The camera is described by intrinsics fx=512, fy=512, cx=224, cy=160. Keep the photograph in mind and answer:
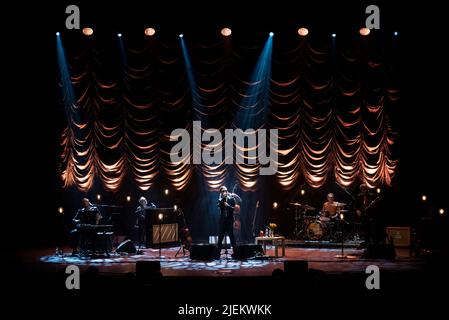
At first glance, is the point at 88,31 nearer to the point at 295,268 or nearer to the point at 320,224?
the point at 320,224

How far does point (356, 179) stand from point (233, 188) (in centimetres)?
397

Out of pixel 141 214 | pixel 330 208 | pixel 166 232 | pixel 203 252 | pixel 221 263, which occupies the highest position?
pixel 330 208

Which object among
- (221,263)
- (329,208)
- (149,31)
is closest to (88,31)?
(149,31)

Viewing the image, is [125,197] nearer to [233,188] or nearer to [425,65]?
[233,188]

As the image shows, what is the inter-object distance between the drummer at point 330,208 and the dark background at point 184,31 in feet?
6.22

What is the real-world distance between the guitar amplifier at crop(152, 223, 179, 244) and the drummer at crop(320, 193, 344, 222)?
4600 mm

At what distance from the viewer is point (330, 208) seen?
16094 mm

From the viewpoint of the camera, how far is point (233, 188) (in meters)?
16.0

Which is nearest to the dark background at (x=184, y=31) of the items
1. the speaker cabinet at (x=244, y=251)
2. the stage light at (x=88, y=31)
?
the stage light at (x=88, y=31)

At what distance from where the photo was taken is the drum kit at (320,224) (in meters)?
15.8

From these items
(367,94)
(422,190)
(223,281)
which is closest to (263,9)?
(367,94)

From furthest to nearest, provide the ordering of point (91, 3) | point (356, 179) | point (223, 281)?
point (356, 179) < point (91, 3) < point (223, 281)

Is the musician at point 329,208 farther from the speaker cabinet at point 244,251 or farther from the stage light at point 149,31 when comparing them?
the stage light at point 149,31

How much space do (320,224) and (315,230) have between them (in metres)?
0.30
